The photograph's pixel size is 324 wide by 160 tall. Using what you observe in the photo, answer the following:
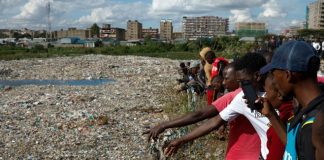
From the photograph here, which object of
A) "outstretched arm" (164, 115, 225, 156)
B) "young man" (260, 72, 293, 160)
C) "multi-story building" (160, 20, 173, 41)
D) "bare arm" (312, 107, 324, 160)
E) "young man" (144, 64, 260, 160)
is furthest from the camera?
"multi-story building" (160, 20, 173, 41)

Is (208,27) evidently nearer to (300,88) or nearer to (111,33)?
(300,88)

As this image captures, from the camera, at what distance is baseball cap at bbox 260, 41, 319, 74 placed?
6.55 feet

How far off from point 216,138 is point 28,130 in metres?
4.99

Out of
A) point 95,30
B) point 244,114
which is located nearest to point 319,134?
point 244,114

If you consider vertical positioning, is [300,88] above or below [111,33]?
above

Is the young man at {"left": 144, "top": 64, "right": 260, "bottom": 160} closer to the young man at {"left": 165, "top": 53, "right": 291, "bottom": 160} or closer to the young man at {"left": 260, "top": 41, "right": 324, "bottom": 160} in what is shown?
the young man at {"left": 165, "top": 53, "right": 291, "bottom": 160}

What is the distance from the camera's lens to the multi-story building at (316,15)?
81.9 meters

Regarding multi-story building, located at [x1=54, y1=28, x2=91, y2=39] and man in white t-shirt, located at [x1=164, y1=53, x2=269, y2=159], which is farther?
multi-story building, located at [x1=54, y1=28, x2=91, y2=39]

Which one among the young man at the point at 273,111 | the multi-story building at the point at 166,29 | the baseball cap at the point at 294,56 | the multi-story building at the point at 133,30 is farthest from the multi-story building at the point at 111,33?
the baseball cap at the point at 294,56

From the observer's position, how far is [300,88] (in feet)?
6.61

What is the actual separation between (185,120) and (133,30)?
14914cm

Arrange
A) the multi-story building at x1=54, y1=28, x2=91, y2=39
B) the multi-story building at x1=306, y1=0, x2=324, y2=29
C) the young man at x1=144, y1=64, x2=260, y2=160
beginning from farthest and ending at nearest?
the multi-story building at x1=54, y1=28, x2=91, y2=39
the multi-story building at x1=306, y1=0, x2=324, y2=29
the young man at x1=144, y1=64, x2=260, y2=160

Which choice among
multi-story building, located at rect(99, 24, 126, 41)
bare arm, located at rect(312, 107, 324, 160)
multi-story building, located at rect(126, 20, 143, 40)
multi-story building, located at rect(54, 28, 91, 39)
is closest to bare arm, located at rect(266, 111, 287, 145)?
bare arm, located at rect(312, 107, 324, 160)

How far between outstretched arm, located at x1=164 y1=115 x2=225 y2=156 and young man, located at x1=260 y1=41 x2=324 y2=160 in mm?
894
